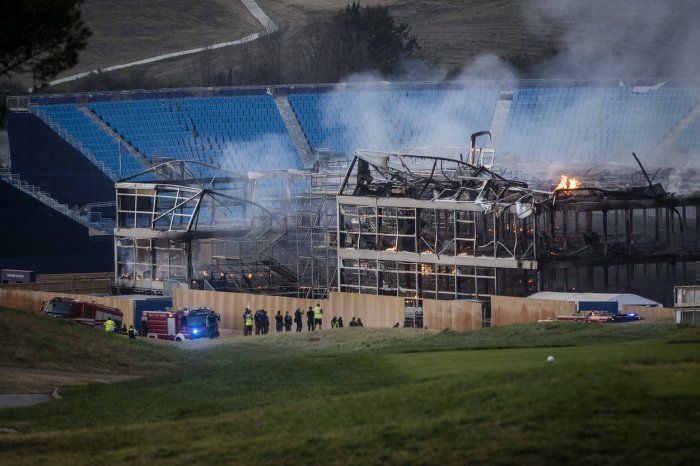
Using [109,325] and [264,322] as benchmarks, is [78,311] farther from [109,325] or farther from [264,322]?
[264,322]

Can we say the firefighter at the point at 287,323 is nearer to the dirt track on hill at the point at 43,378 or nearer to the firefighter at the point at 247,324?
the firefighter at the point at 247,324

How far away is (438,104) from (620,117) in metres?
10.5

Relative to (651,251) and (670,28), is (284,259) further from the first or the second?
(670,28)

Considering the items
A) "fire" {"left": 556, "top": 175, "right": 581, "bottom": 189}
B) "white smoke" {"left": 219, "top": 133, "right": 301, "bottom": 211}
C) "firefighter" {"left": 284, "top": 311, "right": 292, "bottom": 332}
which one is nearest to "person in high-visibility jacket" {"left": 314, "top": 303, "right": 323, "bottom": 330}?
"firefighter" {"left": 284, "top": 311, "right": 292, "bottom": 332}

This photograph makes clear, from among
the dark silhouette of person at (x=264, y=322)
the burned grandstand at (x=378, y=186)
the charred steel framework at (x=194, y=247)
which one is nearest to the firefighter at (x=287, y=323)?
the dark silhouette of person at (x=264, y=322)

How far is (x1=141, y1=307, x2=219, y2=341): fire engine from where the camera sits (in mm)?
45312

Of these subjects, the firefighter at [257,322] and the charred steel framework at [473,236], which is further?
the firefighter at [257,322]

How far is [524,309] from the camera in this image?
1556 inches

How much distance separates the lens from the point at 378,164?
50.3 metres

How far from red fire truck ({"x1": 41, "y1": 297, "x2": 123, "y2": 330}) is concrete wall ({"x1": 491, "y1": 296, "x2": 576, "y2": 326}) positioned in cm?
1390

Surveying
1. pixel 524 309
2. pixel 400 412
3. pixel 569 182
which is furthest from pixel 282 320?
pixel 400 412

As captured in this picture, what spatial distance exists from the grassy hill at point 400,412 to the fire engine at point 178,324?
17360 millimetres

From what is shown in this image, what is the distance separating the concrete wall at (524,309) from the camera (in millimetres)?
38688

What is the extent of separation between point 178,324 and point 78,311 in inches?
137
